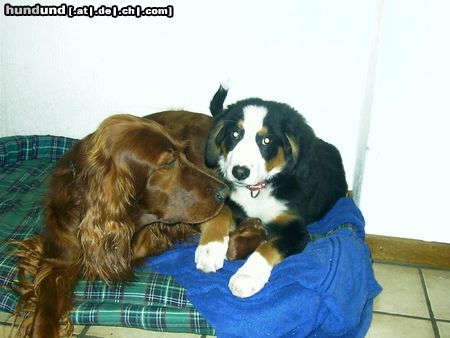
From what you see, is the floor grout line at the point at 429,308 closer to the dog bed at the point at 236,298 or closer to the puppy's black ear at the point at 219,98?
the dog bed at the point at 236,298

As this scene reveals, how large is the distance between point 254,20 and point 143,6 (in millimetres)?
751

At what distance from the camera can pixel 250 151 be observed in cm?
204

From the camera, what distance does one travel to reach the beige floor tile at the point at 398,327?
2.15 metres

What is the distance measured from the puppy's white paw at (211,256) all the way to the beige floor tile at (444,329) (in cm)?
106

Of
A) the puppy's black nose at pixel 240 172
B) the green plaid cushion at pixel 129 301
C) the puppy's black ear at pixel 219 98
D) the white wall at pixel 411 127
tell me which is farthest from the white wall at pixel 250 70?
the green plaid cushion at pixel 129 301

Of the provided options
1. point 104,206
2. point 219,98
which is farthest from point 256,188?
point 104,206

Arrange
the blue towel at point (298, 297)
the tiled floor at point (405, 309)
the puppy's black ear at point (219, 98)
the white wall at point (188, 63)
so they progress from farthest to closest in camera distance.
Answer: the white wall at point (188, 63), the puppy's black ear at point (219, 98), the tiled floor at point (405, 309), the blue towel at point (298, 297)

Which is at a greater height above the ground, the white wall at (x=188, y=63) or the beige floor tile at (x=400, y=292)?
the white wall at (x=188, y=63)

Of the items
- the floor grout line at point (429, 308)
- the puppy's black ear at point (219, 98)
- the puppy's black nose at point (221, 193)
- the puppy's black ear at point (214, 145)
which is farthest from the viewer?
the puppy's black ear at point (219, 98)

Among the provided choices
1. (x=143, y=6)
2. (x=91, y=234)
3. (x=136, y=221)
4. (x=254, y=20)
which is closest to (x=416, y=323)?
(x=136, y=221)

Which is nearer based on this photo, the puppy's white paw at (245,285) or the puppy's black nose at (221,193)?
the puppy's white paw at (245,285)

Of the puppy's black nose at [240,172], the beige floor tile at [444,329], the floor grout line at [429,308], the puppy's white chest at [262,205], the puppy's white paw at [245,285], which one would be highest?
the puppy's black nose at [240,172]

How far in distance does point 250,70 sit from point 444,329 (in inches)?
73.3

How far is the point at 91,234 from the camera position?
1912 millimetres
